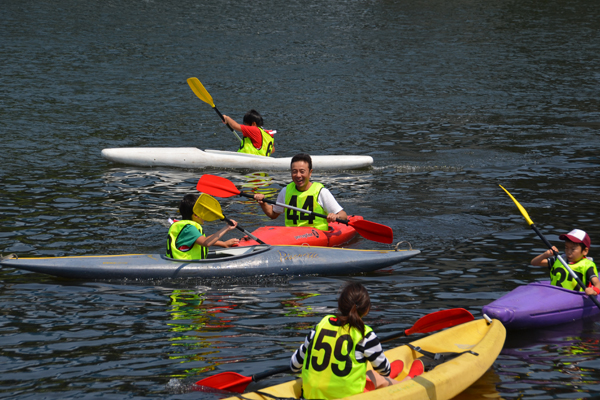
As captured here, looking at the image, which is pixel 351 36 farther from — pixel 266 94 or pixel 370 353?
pixel 370 353

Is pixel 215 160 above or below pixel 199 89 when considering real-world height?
below

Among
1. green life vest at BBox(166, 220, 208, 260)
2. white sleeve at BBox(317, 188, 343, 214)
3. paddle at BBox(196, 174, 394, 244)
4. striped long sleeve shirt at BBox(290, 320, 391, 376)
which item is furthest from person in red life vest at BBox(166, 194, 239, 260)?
striped long sleeve shirt at BBox(290, 320, 391, 376)

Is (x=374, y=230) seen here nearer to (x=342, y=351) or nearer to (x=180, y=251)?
(x=180, y=251)

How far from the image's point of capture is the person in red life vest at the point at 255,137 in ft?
46.5

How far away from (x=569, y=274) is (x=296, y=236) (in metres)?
3.45

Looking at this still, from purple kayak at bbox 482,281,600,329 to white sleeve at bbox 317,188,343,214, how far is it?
2.86 metres

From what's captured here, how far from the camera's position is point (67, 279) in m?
8.48

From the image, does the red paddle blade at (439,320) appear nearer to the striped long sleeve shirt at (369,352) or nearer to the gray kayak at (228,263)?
the striped long sleeve shirt at (369,352)

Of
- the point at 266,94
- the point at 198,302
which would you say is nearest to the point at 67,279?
the point at 198,302

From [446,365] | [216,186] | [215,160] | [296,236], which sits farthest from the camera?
[215,160]

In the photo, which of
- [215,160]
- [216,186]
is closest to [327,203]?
[216,186]

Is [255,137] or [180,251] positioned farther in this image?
[255,137]

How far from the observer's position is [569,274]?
24.4 feet

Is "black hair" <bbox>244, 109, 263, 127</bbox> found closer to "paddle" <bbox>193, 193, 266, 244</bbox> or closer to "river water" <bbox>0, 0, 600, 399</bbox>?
"river water" <bbox>0, 0, 600, 399</bbox>
